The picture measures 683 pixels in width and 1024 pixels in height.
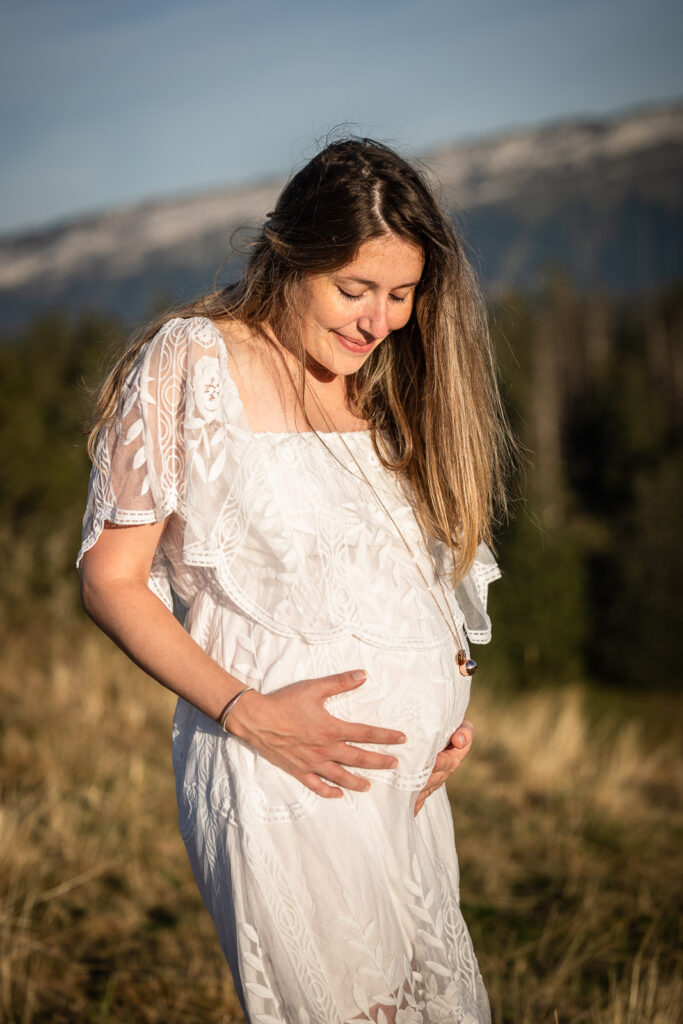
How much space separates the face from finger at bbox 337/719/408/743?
0.74 meters

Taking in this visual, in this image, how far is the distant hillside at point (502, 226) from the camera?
259 centimetres

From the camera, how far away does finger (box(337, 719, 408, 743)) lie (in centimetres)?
148

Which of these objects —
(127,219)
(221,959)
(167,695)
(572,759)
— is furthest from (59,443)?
(127,219)

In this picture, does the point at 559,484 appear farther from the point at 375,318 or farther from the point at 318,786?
the point at 318,786

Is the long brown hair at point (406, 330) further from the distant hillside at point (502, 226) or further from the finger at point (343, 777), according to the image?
the finger at point (343, 777)

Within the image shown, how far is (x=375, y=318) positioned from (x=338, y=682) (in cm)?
74

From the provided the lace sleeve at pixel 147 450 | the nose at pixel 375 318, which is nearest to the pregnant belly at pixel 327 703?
the lace sleeve at pixel 147 450

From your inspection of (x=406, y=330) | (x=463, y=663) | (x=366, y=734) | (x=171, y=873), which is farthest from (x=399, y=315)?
(x=171, y=873)

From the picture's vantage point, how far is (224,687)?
148 cm

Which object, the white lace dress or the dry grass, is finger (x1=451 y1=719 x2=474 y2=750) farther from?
the dry grass

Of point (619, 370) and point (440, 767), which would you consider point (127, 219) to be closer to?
point (619, 370)

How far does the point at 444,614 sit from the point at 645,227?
58.8 metres

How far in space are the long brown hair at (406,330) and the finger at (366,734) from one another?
46 cm

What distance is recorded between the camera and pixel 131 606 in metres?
1.47
